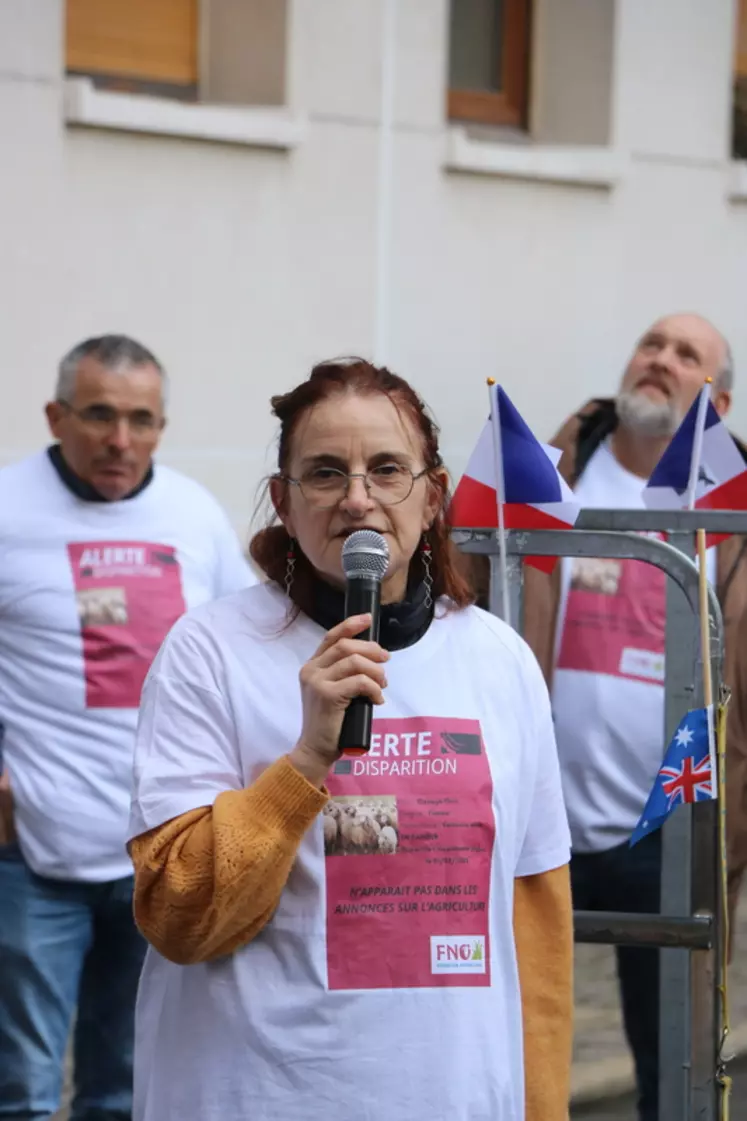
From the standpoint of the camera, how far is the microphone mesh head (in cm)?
271

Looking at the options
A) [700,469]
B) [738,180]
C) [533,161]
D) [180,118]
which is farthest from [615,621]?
[738,180]

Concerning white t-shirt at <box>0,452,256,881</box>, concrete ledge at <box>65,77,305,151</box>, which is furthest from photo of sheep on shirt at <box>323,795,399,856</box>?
concrete ledge at <box>65,77,305,151</box>

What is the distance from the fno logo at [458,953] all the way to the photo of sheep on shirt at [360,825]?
0.15m

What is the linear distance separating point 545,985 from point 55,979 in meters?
1.81

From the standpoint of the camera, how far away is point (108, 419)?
4.86m

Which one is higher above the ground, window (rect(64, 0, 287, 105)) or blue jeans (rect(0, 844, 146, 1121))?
window (rect(64, 0, 287, 105))

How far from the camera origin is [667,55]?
10.4 m

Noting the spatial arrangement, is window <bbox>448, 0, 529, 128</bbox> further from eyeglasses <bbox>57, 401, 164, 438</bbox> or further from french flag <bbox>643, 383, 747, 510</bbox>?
french flag <bbox>643, 383, 747, 510</bbox>

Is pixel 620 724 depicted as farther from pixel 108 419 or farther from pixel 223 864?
pixel 223 864

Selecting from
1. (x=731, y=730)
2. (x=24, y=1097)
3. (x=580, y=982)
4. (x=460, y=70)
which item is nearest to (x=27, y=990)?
(x=24, y=1097)

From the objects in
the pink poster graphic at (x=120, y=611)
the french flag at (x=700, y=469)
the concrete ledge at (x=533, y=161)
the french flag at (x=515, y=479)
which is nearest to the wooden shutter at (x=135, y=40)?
the concrete ledge at (x=533, y=161)

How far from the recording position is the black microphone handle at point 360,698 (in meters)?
2.57

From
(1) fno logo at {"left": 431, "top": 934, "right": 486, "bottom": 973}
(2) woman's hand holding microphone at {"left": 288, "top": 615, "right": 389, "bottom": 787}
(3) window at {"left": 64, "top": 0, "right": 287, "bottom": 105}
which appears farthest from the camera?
(3) window at {"left": 64, "top": 0, "right": 287, "bottom": 105}

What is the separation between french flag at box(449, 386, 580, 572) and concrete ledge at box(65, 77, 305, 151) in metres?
4.82
